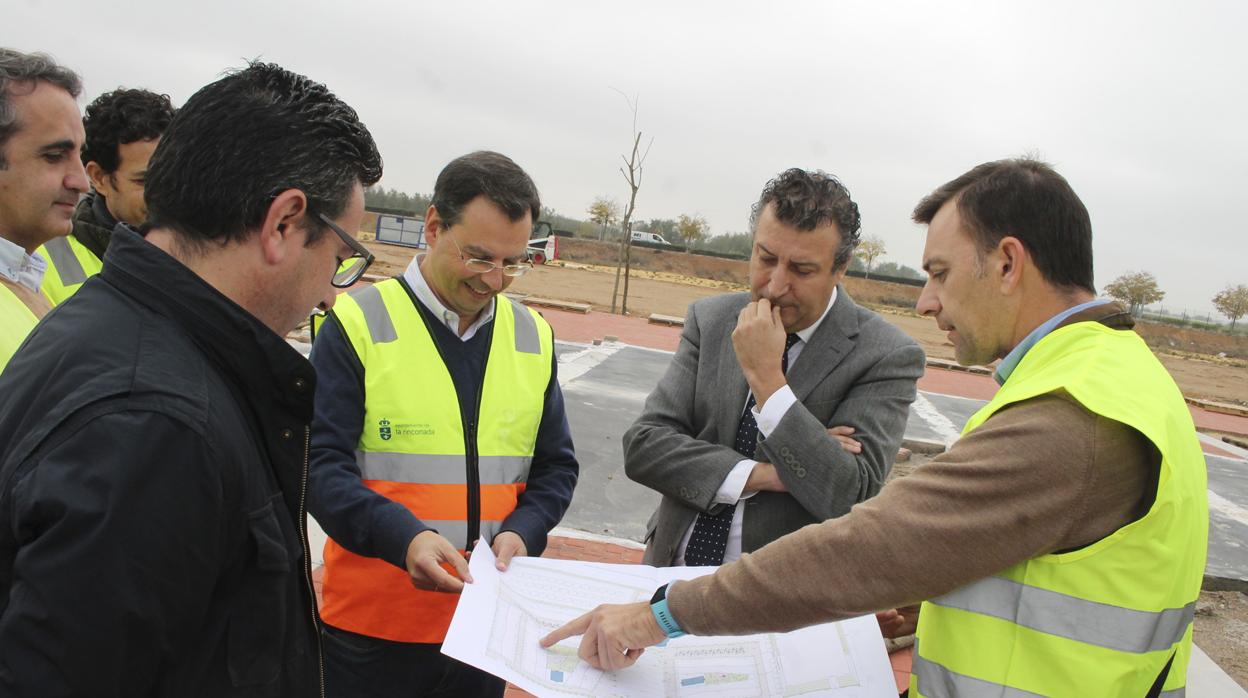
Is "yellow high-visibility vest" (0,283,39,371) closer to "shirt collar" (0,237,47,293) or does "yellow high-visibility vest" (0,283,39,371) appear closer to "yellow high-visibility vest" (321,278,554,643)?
"shirt collar" (0,237,47,293)

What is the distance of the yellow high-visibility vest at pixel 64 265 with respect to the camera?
9.87 feet

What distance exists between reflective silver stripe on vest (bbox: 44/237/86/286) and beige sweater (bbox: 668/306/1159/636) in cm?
293

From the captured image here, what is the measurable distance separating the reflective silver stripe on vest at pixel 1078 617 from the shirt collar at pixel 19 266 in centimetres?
261

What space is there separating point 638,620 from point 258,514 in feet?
2.64

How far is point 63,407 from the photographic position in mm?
999

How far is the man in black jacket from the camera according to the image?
0.97 meters

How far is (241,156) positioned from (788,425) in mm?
1536

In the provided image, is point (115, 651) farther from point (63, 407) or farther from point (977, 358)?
point (977, 358)

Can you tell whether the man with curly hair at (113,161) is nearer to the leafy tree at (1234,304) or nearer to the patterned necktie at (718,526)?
the patterned necktie at (718,526)

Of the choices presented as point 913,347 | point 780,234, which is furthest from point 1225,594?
point 780,234

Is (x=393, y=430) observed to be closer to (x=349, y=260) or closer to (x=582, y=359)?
(x=349, y=260)

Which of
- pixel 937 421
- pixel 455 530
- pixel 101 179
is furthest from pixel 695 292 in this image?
pixel 455 530

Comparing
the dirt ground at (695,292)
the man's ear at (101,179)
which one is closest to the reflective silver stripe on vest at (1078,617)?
the man's ear at (101,179)

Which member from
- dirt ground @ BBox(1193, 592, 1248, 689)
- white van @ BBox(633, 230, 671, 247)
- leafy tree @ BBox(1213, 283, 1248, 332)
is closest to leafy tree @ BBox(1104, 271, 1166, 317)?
leafy tree @ BBox(1213, 283, 1248, 332)
